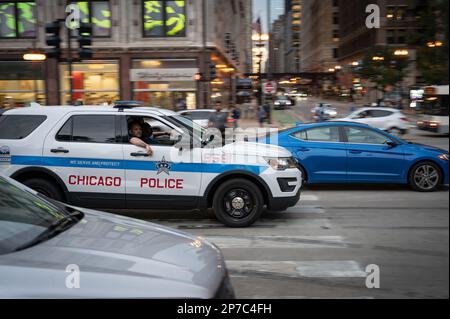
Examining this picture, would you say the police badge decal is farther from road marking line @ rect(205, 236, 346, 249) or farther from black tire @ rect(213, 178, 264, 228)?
road marking line @ rect(205, 236, 346, 249)

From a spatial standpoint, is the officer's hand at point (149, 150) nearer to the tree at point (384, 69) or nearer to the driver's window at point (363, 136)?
the driver's window at point (363, 136)

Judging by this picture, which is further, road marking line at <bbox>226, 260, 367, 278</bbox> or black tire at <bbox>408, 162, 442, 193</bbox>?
black tire at <bbox>408, 162, 442, 193</bbox>

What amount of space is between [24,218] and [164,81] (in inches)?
1224

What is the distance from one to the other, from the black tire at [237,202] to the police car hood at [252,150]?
17.3 inches

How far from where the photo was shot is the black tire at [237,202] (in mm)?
7809

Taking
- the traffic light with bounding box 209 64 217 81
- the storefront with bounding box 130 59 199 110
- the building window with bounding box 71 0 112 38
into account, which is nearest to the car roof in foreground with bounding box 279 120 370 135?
the traffic light with bounding box 209 64 217 81

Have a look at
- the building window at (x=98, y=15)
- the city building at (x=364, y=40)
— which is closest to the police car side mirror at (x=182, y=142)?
the city building at (x=364, y=40)

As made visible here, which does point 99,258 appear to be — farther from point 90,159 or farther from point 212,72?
point 212,72

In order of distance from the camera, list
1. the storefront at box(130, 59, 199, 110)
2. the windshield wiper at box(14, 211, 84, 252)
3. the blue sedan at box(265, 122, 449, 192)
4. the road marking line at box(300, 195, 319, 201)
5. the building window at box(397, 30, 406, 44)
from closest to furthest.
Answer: the windshield wiper at box(14, 211, 84, 252), the road marking line at box(300, 195, 319, 201), the blue sedan at box(265, 122, 449, 192), the building window at box(397, 30, 406, 44), the storefront at box(130, 59, 199, 110)

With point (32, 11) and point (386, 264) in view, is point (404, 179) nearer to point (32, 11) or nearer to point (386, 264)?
point (386, 264)

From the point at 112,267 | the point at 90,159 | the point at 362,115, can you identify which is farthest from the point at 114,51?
the point at 112,267

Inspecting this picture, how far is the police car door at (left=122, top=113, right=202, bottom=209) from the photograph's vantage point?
777 cm

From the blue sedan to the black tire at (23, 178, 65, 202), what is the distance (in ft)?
16.7

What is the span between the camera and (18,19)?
33.9m
